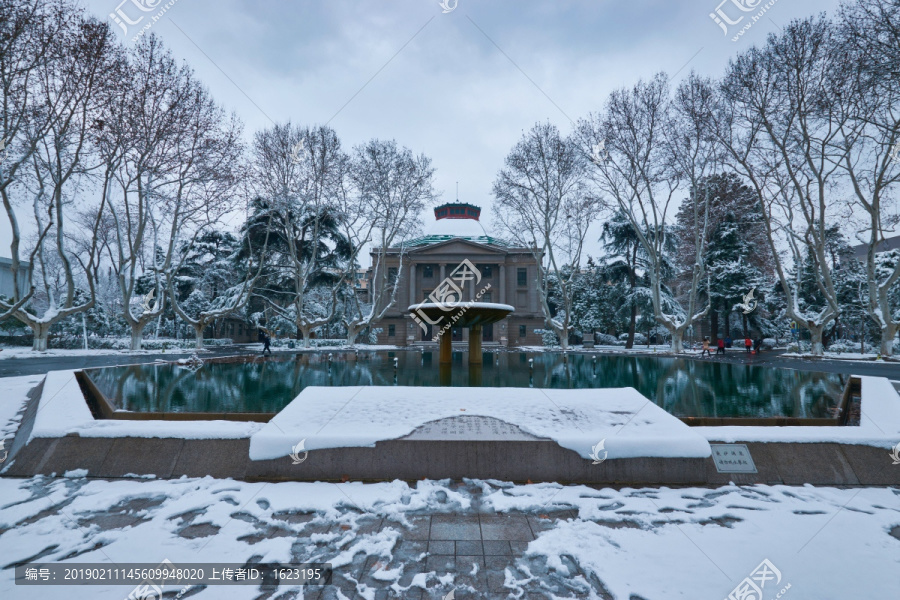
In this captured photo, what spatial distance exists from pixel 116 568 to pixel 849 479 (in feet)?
23.2

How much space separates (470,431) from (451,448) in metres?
0.38

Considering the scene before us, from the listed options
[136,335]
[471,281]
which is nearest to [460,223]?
[471,281]

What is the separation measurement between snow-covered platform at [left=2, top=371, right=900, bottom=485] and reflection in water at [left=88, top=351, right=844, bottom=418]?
7.30 feet

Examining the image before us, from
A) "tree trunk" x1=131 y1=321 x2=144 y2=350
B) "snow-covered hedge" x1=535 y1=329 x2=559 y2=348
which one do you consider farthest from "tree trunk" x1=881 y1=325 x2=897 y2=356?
"tree trunk" x1=131 y1=321 x2=144 y2=350

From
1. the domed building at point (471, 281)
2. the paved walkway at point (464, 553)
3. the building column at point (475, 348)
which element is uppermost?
the domed building at point (471, 281)

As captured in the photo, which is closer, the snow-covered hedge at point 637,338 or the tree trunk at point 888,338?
the tree trunk at point 888,338

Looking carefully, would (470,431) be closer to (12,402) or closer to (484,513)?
(484,513)

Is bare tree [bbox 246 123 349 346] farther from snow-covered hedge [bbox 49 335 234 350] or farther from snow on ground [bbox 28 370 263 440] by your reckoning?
snow on ground [bbox 28 370 263 440]

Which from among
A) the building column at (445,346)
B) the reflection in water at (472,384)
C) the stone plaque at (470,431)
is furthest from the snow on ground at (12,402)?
the building column at (445,346)

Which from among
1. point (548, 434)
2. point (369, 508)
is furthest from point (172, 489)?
point (548, 434)

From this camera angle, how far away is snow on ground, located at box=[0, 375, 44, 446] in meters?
5.97

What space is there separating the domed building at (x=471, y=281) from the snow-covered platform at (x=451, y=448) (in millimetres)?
38274

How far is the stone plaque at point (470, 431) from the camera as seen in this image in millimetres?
4867

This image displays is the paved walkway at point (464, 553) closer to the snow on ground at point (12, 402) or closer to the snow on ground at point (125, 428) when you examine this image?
the snow on ground at point (125, 428)
